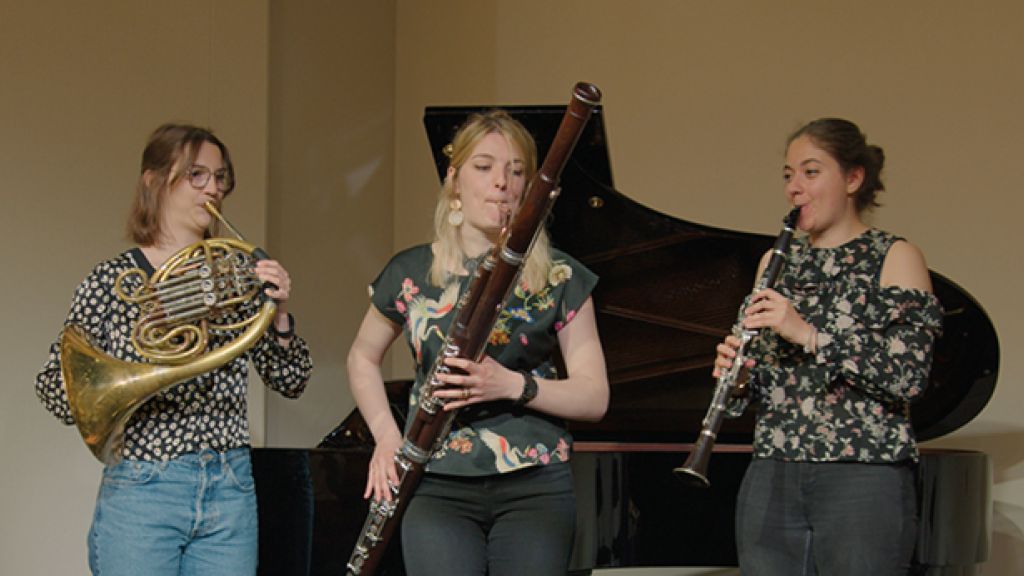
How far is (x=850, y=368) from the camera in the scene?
2324mm

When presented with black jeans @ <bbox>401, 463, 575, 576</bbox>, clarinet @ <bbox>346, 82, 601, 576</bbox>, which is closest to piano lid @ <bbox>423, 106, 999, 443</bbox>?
clarinet @ <bbox>346, 82, 601, 576</bbox>

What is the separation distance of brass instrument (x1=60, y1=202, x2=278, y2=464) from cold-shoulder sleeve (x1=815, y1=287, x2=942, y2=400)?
119 centimetres

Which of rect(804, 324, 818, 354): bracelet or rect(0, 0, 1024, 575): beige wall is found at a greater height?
rect(0, 0, 1024, 575): beige wall

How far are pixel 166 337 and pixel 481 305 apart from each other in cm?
75

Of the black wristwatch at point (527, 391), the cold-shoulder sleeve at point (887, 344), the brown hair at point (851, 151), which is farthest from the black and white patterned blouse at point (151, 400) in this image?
the brown hair at point (851, 151)

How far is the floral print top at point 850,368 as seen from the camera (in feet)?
7.65

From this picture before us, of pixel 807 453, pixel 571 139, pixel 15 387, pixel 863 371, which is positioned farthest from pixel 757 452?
pixel 15 387

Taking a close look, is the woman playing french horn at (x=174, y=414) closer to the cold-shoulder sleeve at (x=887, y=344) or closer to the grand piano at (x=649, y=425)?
the grand piano at (x=649, y=425)

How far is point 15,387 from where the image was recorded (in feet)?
13.4

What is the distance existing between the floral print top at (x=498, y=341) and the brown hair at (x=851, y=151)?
2.34 ft

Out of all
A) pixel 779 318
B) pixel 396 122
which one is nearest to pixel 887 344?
Answer: pixel 779 318

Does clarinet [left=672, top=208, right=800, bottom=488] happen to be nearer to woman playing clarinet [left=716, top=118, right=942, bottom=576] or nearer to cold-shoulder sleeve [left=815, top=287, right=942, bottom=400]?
woman playing clarinet [left=716, top=118, right=942, bottom=576]

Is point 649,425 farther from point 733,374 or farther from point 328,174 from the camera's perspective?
point 328,174

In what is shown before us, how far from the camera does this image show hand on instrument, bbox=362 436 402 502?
210cm
